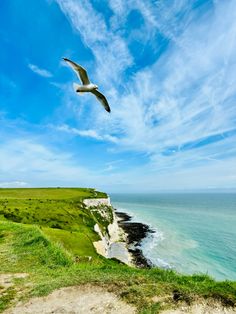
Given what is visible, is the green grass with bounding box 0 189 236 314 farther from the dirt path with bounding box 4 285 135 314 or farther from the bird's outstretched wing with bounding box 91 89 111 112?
the bird's outstretched wing with bounding box 91 89 111 112

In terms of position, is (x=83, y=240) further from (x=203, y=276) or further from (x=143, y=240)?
(x=143, y=240)

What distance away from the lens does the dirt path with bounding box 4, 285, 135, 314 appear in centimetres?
945

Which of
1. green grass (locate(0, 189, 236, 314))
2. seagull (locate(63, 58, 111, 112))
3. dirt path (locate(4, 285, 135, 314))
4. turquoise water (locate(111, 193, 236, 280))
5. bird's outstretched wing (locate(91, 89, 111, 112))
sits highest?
seagull (locate(63, 58, 111, 112))

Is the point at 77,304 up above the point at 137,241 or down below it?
above

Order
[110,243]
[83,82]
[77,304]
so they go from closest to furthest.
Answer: [77,304], [83,82], [110,243]

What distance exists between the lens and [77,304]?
9953 millimetres

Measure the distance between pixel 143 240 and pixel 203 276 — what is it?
63685 millimetres

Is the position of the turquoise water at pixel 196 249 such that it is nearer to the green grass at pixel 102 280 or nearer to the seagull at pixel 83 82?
the green grass at pixel 102 280

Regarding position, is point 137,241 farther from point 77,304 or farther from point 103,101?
point 77,304

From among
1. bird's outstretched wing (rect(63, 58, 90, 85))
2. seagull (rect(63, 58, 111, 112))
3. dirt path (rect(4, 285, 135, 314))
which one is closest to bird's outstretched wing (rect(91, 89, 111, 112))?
seagull (rect(63, 58, 111, 112))

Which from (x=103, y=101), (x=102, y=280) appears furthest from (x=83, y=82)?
(x=102, y=280)

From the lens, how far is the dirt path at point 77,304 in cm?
945

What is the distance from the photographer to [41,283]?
12172 mm

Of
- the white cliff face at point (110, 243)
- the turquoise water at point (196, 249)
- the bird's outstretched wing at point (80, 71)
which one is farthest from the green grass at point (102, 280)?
the turquoise water at point (196, 249)
